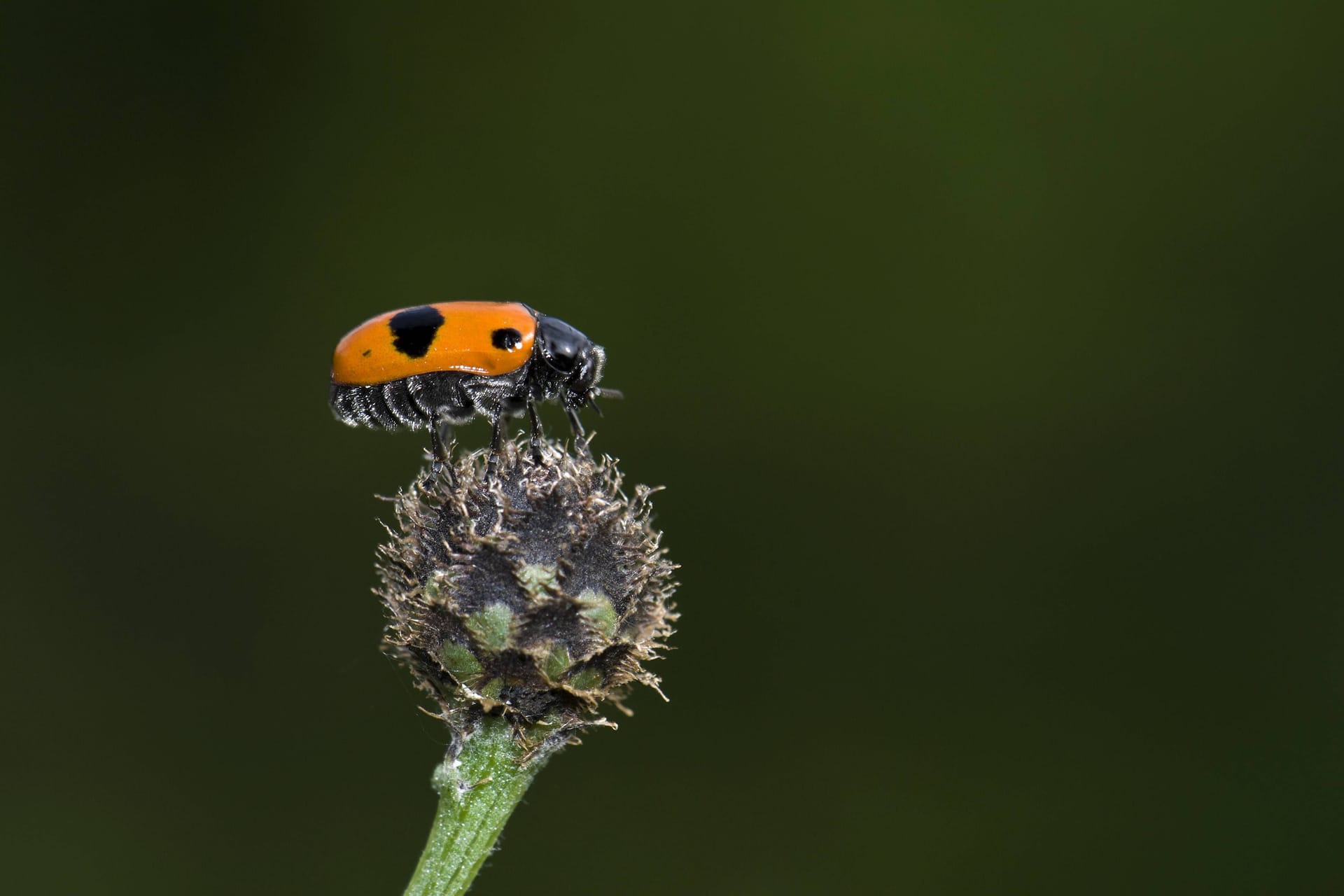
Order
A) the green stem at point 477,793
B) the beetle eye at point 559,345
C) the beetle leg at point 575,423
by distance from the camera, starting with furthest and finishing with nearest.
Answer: the beetle eye at point 559,345 < the beetle leg at point 575,423 < the green stem at point 477,793

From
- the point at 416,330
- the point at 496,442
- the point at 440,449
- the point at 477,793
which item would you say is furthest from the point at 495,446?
the point at 477,793

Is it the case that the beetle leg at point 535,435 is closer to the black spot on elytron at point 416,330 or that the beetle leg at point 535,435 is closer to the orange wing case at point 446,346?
the orange wing case at point 446,346

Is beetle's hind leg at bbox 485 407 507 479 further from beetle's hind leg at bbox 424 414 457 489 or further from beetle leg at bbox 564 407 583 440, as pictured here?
beetle leg at bbox 564 407 583 440

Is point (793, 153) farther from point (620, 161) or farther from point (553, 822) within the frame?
point (553, 822)

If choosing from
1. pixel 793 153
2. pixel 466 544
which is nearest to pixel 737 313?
pixel 793 153

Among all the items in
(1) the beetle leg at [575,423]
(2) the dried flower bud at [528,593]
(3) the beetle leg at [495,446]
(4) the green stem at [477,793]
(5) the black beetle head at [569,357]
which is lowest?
(4) the green stem at [477,793]

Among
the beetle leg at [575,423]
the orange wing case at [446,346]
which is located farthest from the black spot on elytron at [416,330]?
the beetle leg at [575,423]
